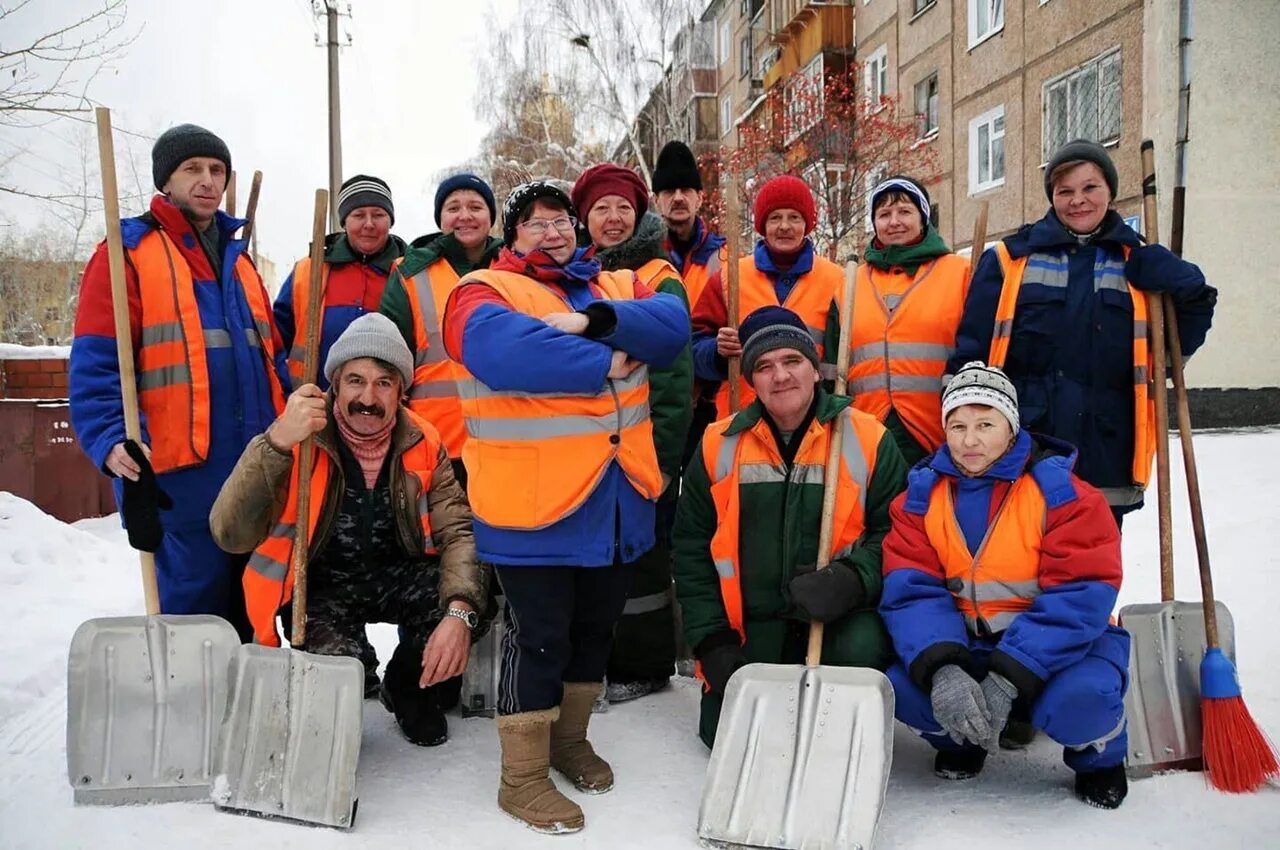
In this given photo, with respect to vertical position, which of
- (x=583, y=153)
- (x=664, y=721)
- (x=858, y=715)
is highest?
(x=583, y=153)

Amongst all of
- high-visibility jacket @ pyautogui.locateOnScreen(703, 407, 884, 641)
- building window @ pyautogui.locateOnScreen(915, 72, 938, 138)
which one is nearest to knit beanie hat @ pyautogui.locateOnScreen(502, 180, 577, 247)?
high-visibility jacket @ pyautogui.locateOnScreen(703, 407, 884, 641)

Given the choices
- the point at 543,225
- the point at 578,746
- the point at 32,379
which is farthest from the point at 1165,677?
the point at 32,379

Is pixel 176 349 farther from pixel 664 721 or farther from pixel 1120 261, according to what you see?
pixel 1120 261

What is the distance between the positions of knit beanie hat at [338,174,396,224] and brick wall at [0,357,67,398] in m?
5.35

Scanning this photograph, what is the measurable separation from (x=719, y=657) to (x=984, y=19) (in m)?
14.2

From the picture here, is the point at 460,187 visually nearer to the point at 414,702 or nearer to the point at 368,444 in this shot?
the point at 368,444

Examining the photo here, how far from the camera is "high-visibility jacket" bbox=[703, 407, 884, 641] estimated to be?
9.73 ft

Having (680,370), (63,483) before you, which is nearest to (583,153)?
(63,483)

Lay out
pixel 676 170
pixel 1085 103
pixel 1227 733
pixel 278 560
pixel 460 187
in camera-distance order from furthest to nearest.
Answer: pixel 1085 103, pixel 676 170, pixel 460 187, pixel 278 560, pixel 1227 733

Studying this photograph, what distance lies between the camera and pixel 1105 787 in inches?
104

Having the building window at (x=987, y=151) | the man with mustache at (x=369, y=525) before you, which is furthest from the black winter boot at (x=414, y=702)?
the building window at (x=987, y=151)

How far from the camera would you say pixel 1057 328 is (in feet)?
10.00

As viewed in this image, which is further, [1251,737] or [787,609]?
[787,609]

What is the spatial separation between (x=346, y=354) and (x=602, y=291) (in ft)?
2.87
